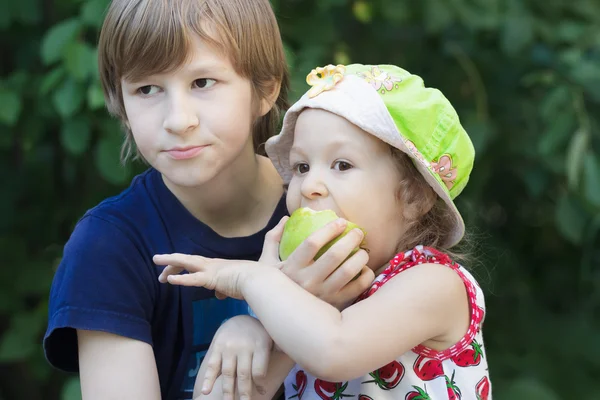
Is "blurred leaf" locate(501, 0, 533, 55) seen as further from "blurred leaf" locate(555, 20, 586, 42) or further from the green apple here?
the green apple

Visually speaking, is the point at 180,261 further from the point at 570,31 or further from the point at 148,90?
the point at 570,31

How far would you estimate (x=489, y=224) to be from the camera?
3336mm

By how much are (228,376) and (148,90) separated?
0.57 meters

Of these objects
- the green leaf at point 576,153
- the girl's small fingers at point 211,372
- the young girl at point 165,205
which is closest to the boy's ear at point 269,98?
the young girl at point 165,205

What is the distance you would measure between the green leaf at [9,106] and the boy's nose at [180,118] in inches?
37.4

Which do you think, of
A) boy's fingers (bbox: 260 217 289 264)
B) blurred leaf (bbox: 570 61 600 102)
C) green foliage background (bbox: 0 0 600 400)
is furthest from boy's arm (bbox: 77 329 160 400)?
blurred leaf (bbox: 570 61 600 102)

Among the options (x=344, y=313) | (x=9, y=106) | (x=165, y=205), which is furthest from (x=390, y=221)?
(x=9, y=106)

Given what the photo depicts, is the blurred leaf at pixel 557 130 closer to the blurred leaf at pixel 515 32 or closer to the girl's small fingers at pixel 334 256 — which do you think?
the blurred leaf at pixel 515 32

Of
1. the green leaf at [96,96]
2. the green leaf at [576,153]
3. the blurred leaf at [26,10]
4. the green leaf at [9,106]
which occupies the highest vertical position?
the blurred leaf at [26,10]

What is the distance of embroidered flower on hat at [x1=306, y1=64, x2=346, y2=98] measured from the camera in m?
1.61

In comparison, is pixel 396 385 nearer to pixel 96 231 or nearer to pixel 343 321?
pixel 343 321

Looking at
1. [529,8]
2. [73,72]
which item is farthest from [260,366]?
[529,8]

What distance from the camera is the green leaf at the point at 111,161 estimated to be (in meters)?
2.40

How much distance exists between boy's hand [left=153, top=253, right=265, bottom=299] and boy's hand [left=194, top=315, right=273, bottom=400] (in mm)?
76
